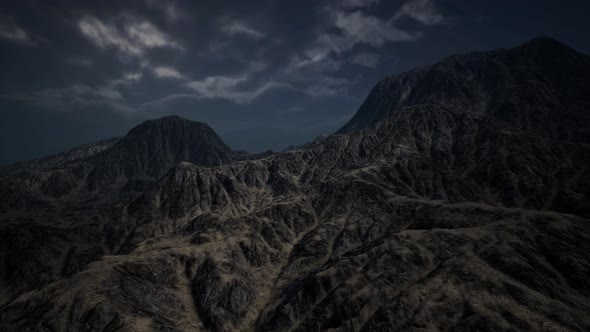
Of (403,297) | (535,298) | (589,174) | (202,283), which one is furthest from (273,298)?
(589,174)

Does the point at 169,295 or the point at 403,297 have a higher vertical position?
the point at 403,297

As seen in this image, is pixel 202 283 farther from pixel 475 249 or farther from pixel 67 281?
pixel 475 249

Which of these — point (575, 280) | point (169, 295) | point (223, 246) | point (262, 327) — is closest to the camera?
point (575, 280)

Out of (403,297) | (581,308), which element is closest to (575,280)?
(581,308)

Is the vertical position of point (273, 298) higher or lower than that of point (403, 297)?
lower

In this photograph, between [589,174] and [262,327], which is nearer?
[262,327]

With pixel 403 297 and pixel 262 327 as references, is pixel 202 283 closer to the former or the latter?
pixel 262 327

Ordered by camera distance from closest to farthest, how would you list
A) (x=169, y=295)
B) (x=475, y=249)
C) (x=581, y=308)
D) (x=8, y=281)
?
(x=581, y=308)
(x=475, y=249)
(x=169, y=295)
(x=8, y=281)

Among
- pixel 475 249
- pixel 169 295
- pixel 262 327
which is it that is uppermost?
pixel 475 249

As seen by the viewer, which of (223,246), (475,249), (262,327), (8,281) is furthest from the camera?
(8,281)
